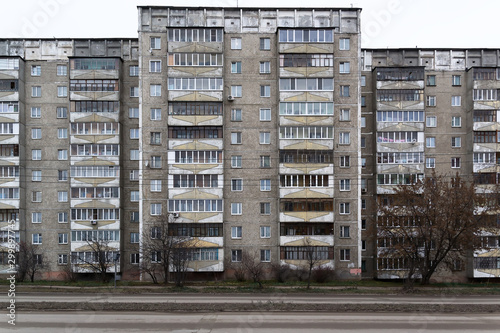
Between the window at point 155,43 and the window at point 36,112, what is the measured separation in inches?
567

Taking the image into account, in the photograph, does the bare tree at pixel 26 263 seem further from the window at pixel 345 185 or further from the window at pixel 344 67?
the window at pixel 344 67

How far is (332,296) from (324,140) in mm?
19248

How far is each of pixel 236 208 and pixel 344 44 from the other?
66.2 feet

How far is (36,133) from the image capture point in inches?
2003

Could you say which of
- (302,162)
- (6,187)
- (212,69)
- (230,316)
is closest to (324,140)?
(302,162)

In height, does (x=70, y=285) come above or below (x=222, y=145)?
below

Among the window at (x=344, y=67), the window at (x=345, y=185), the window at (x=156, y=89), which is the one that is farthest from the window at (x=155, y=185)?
the window at (x=344, y=67)

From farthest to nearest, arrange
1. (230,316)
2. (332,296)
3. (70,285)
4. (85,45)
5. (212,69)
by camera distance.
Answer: (85,45)
(212,69)
(70,285)
(332,296)
(230,316)

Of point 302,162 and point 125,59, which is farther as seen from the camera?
point 125,59

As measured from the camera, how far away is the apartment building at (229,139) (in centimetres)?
4691

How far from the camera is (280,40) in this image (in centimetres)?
4741

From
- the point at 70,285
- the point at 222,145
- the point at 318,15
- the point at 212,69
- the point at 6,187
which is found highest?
the point at 318,15

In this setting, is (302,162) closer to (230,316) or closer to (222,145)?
(222,145)

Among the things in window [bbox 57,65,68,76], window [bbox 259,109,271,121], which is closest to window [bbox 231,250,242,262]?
→ window [bbox 259,109,271,121]
